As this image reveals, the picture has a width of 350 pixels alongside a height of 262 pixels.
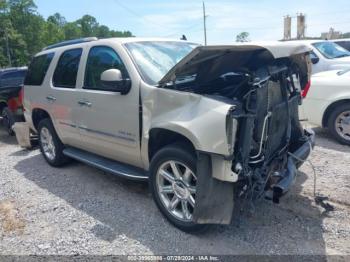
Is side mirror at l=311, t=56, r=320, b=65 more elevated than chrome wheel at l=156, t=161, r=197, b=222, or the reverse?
side mirror at l=311, t=56, r=320, b=65

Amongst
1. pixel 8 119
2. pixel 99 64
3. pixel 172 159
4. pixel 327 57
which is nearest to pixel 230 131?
pixel 172 159

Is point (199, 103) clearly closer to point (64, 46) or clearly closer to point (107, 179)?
point (107, 179)

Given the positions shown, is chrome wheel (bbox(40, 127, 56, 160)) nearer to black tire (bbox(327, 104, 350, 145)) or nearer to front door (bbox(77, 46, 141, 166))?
front door (bbox(77, 46, 141, 166))

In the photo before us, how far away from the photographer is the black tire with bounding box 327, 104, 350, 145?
18.9 feet

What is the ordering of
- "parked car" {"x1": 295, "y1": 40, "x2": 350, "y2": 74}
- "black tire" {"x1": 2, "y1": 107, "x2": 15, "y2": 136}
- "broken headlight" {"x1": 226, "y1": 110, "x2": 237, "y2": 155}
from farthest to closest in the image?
"parked car" {"x1": 295, "y1": 40, "x2": 350, "y2": 74}, "black tire" {"x1": 2, "y1": 107, "x2": 15, "y2": 136}, "broken headlight" {"x1": 226, "y1": 110, "x2": 237, "y2": 155}

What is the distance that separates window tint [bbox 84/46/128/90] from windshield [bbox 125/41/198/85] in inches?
8.2

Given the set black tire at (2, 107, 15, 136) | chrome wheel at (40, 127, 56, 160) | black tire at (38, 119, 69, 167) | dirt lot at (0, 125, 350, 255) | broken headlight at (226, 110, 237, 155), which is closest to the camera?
broken headlight at (226, 110, 237, 155)

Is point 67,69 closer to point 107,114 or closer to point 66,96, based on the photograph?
point 66,96

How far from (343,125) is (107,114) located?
412 cm

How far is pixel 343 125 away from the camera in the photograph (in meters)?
5.82

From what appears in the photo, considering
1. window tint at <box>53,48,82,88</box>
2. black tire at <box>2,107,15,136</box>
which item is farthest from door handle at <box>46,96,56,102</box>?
black tire at <box>2,107,15,136</box>

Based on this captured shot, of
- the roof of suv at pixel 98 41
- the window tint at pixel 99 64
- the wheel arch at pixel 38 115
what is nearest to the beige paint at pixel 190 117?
the window tint at pixel 99 64

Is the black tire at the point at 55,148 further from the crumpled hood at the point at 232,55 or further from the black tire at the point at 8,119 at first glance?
the black tire at the point at 8,119

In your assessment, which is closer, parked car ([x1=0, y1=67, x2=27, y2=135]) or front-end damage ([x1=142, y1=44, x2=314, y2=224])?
front-end damage ([x1=142, y1=44, x2=314, y2=224])
